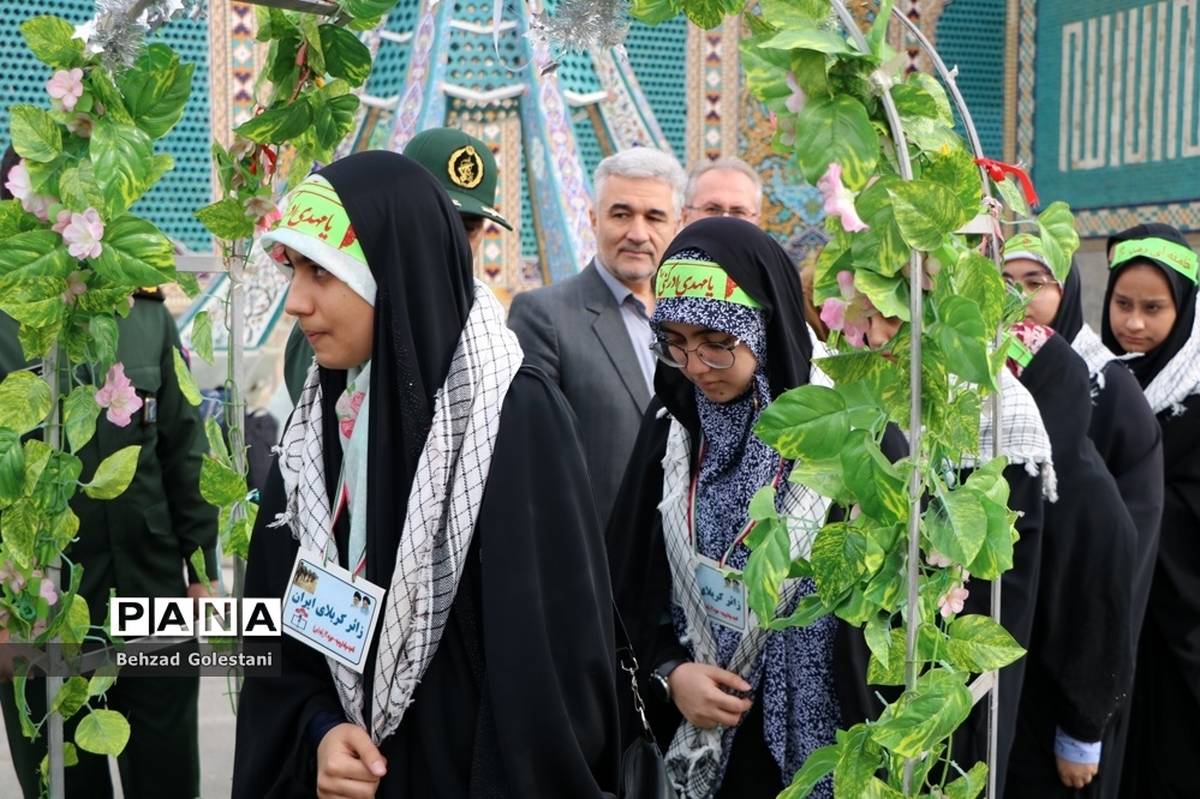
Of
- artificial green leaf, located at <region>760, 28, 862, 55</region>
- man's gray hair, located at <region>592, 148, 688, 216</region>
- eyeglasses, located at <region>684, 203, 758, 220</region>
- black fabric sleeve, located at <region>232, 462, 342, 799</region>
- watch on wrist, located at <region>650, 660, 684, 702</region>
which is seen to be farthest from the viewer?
eyeglasses, located at <region>684, 203, 758, 220</region>

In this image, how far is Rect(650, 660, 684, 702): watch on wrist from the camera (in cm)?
236

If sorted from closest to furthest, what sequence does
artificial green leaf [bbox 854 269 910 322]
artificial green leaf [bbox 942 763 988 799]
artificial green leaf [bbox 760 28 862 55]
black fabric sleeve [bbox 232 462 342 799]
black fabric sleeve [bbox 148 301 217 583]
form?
artificial green leaf [bbox 760 28 862 55], artificial green leaf [bbox 854 269 910 322], artificial green leaf [bbox 942 763 988 799], black fabric sleeve [bbox 232 462 342 799], black fabric sleeve [bbox 148 301 217 583]

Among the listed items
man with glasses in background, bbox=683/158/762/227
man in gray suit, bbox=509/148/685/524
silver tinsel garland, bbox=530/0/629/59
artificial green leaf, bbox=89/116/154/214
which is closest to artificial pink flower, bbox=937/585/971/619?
silver tinsel garland, bbox=530/0/629/59

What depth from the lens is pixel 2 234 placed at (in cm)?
204

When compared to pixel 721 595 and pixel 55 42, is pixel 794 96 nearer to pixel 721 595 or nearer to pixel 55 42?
pixel 721 595

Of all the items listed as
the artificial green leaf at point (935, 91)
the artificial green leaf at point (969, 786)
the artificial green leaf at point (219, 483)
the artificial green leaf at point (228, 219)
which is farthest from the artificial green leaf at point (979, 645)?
the artificial green leaf at point (228, 219)

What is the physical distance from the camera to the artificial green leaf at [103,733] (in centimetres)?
212

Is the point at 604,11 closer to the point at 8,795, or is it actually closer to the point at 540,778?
the point at 540,778

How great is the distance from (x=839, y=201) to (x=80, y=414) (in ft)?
3.74

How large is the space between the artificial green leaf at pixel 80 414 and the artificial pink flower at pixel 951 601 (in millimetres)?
1207

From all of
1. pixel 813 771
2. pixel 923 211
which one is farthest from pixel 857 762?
pixel 923 211

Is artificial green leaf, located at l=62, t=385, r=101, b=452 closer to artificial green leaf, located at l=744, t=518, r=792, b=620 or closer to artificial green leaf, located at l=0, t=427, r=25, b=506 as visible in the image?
artificial green leaf, located at l=0, t=427, r=25, b=506

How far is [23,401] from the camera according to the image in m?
2.08

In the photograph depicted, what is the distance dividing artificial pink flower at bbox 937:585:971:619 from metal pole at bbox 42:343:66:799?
49.6 inches
